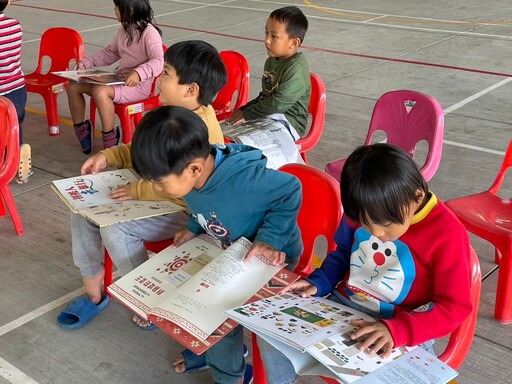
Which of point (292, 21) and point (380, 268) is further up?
point (292, 21)

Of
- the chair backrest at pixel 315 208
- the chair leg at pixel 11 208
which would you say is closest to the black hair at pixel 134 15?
the chair leg at pixel 11 208

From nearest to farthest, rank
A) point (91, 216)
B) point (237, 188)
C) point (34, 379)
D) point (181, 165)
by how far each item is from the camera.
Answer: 1. point (181, 165)
2. point (237, 188)
3. point (91, 216)
4. point (34, 379)

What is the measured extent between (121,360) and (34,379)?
1.11 ft

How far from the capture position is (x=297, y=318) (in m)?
1.80

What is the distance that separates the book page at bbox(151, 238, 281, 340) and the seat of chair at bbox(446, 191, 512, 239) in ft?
3.71

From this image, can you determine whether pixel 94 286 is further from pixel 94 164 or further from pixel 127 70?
pixel 127 70

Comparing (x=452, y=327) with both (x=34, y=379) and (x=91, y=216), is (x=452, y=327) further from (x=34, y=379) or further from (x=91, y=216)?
(x=34, y=379)

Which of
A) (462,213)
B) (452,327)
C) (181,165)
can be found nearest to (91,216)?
(181,165)

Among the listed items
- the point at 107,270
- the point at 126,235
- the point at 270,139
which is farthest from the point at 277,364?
the point at 270,139

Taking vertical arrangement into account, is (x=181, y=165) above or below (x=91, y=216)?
above

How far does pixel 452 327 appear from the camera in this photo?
5.91 ft

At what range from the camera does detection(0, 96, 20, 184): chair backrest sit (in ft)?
11.3

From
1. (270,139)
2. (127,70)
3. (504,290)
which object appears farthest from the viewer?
(127,70)

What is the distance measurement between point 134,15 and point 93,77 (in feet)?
1.89
